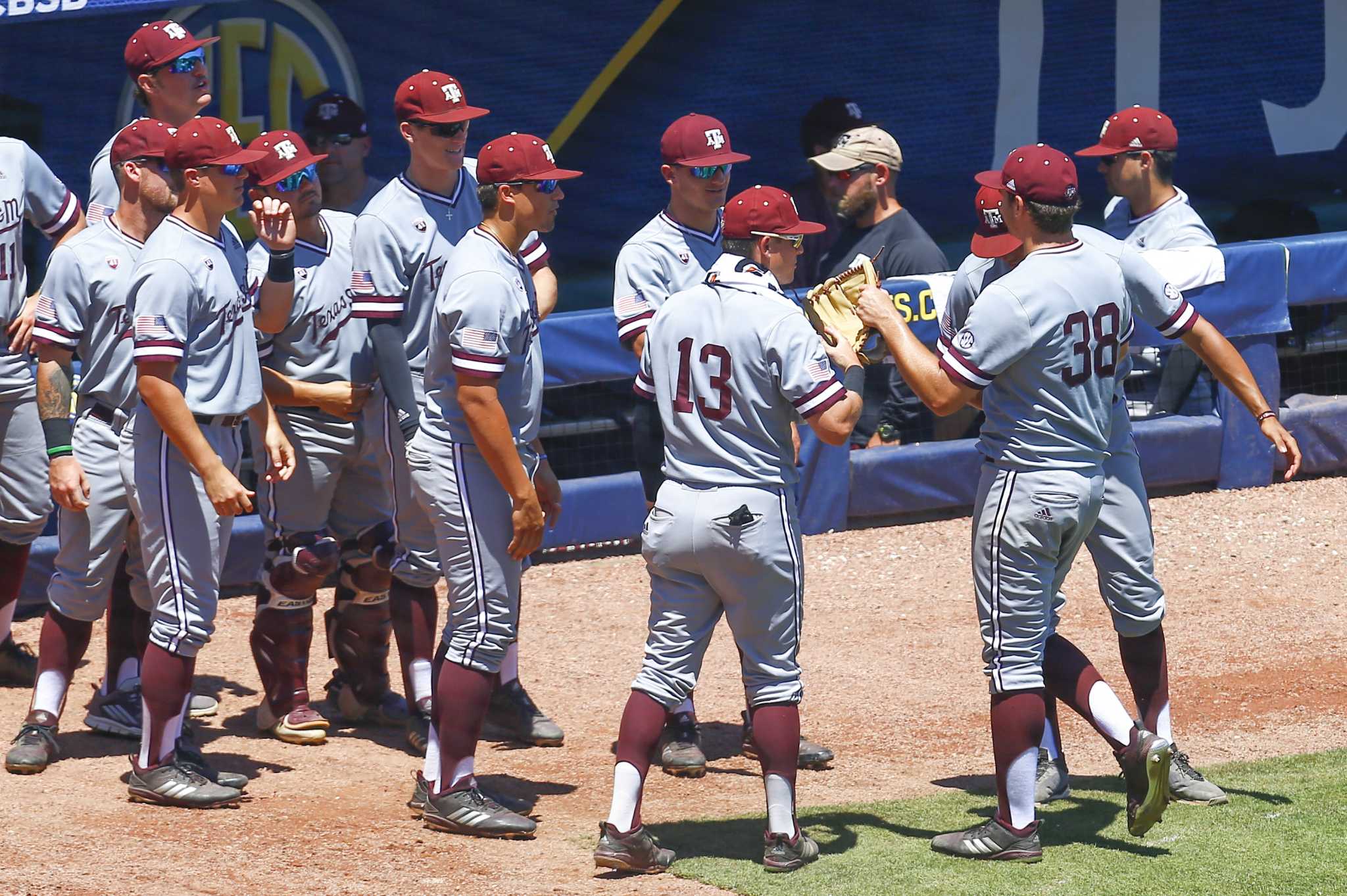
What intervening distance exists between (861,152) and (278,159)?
301 cm

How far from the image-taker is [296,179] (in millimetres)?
5461

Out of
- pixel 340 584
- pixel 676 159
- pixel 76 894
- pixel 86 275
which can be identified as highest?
pixel 676 159

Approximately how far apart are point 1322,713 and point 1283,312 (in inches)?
118

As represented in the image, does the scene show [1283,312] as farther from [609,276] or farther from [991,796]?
[991,796]

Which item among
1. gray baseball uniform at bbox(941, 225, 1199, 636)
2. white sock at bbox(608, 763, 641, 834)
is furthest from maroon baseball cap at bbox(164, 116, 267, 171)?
gray baseball uniform at bbox(941, 225, 1199, 636)

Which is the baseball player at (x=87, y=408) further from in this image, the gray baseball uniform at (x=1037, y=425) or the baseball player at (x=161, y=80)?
the gray baseball uniform at (x=1037, y=425)

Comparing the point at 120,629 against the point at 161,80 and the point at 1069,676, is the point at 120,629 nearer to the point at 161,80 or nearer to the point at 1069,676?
the point at 161,80

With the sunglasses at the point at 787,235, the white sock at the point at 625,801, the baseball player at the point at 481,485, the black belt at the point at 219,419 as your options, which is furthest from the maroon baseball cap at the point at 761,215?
the black belt at the point at 219,419

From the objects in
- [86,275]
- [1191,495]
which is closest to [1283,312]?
[1191,495]

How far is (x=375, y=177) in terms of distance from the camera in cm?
871

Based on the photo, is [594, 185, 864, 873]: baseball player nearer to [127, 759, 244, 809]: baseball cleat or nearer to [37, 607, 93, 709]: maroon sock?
[127, 759, 244, 809]: baseball cleat

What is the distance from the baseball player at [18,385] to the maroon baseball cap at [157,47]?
0.53 m

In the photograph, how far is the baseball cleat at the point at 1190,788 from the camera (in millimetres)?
4918

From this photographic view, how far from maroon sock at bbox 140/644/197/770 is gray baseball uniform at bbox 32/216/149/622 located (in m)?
0.54
